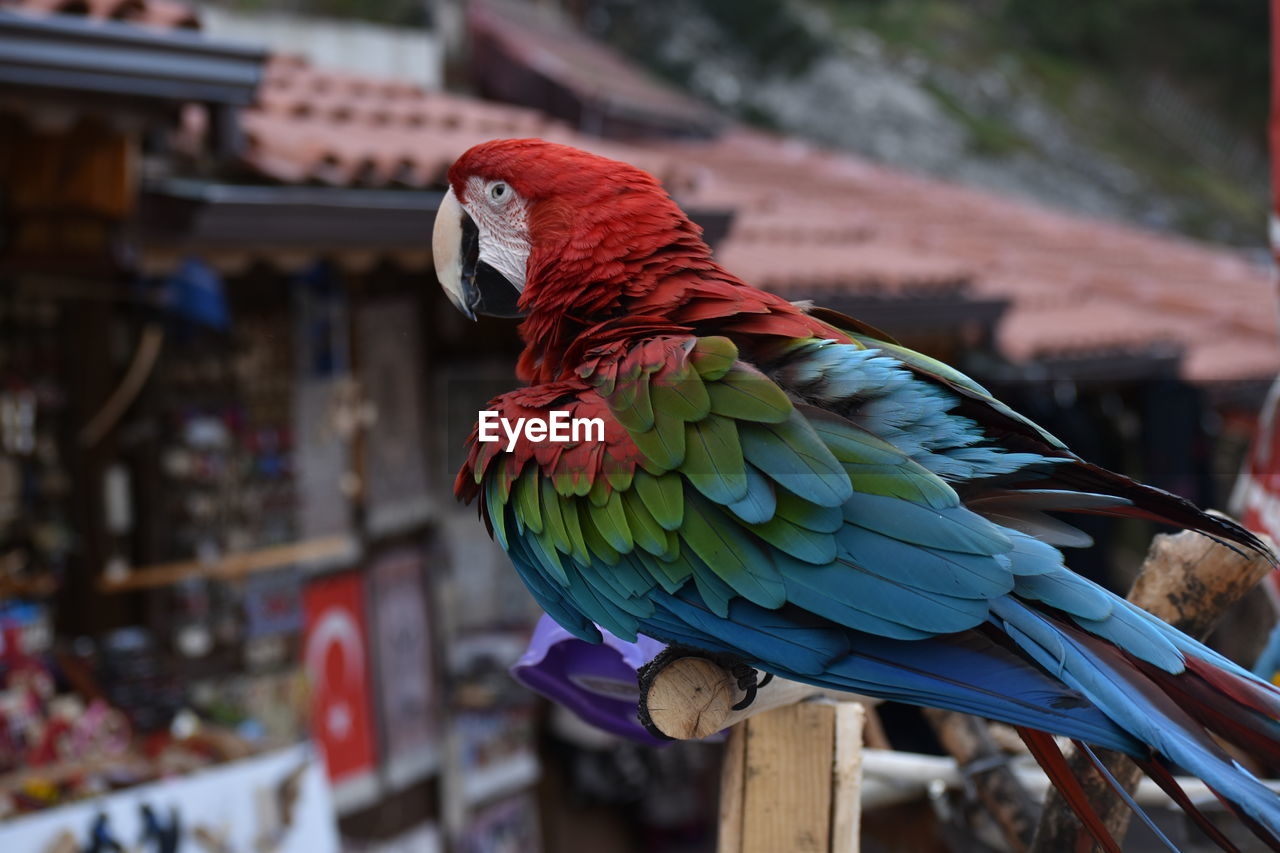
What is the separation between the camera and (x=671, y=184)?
3342 mm

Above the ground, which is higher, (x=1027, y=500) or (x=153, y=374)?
(x=1027, y=500)

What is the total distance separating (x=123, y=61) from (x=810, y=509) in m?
1.87

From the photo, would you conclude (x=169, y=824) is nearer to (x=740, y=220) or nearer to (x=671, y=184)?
(x=671, y=184)

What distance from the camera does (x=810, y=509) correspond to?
89cm

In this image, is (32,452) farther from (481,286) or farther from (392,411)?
(481,286)

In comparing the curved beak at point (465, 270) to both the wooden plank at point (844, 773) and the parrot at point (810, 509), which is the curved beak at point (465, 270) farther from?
the wooden plank at point (844, 773)

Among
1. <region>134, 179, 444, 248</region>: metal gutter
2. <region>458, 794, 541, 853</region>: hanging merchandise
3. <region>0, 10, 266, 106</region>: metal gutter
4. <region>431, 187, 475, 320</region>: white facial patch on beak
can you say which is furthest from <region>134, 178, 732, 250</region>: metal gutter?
<region>458, 794, 541, 853</region>: hanging merchandise

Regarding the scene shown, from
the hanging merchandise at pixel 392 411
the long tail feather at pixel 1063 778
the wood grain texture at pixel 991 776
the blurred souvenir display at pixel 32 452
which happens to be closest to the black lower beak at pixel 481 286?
the long tail feather at pixel 1063 778

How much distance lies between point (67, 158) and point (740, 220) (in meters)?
2.67

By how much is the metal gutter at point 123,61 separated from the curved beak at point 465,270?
1311 millimetres

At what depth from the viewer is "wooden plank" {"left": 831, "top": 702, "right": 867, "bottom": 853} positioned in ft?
4.04

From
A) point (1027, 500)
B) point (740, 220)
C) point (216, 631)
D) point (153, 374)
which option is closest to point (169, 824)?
point (216, 631)

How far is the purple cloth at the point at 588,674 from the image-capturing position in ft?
3.98

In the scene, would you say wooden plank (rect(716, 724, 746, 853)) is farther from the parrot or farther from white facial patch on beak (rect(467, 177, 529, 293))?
white facial patch on beak (rect(467, 177, 529, 293))
